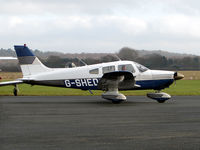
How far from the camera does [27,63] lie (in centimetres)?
1998

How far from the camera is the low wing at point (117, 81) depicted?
1845cm

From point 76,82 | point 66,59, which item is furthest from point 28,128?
point 66,59

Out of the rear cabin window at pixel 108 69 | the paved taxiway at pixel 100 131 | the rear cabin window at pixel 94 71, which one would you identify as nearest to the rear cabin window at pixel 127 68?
the rear cabin window at pixel 108 69

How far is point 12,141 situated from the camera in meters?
8.11

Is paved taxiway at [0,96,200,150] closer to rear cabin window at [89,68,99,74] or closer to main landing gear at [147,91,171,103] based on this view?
main landing gear at [147,91,171,103]

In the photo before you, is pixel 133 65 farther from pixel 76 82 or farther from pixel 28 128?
pixel 28 128

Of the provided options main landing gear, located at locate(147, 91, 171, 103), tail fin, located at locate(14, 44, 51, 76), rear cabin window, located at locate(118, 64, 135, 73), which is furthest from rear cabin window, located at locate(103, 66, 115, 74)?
tail fin, located at locate(14, 44, 51, 76)

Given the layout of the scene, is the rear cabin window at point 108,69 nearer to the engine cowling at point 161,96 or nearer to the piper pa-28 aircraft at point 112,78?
the piper pa-28 aircraft at point 112,78

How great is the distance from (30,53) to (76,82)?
9.71ft

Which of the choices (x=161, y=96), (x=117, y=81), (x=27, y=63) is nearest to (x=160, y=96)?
(x=161, y=96)

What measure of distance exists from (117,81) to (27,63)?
4706 millimetres

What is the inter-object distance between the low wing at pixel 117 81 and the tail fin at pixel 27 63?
3.17 meters

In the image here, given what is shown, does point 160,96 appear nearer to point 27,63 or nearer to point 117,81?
point 117,81

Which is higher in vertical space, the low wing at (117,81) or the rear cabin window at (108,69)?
the rear cabin window at (108,69)
